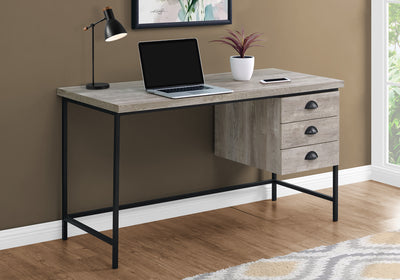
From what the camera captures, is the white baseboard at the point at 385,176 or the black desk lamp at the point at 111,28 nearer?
the black desk lamp at the point at 111,28

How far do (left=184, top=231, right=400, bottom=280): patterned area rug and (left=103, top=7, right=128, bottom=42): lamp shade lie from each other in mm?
1177

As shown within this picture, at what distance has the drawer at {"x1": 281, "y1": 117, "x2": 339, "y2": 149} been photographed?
3.68 meters

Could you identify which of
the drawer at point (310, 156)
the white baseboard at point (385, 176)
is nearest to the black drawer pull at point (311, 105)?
the drawer at point (310, 156)

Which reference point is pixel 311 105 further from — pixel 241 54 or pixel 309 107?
pixel 241 54

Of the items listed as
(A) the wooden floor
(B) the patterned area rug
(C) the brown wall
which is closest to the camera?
(B) the patterned area rug

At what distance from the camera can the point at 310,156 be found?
3.76 m

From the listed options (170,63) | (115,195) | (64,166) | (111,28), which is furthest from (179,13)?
(115,195)

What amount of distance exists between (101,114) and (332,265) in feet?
4.54

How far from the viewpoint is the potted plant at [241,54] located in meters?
3.74

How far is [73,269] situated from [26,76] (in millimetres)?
950

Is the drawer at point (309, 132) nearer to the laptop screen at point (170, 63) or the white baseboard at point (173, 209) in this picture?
the laptop screen at point (170, 63)

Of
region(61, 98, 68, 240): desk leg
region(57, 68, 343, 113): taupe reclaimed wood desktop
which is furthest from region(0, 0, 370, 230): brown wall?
region(57, 68, 343, 113): taupe reclaimed wood desktop

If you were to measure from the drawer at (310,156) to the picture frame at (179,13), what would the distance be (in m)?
0.86

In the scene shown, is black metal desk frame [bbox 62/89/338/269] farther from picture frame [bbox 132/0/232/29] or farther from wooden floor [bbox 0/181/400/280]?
picture frame [bbox 132/0/232/29]
